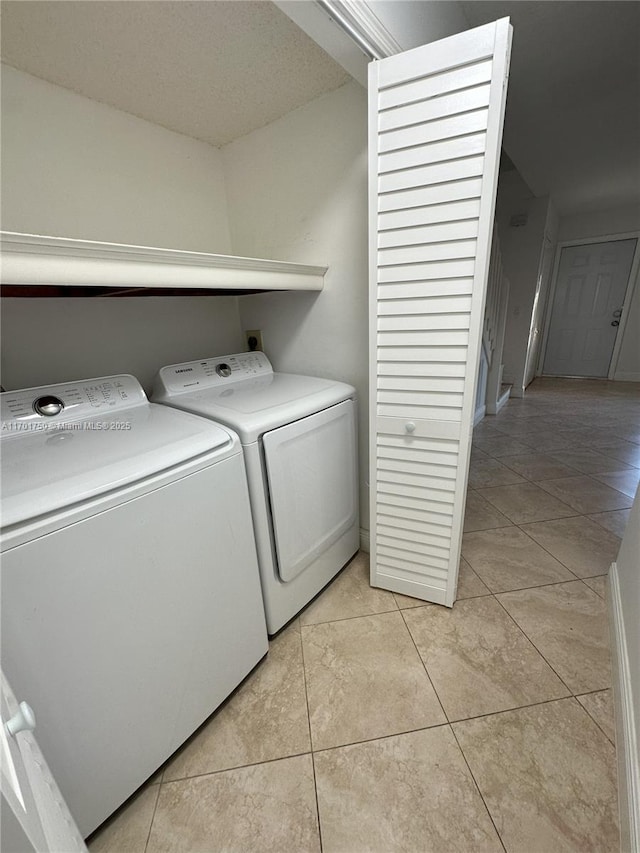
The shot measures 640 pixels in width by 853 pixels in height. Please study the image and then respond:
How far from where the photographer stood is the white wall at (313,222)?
4.58ft

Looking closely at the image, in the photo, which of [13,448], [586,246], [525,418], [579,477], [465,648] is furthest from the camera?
[586,246]

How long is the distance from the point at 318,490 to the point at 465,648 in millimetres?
818

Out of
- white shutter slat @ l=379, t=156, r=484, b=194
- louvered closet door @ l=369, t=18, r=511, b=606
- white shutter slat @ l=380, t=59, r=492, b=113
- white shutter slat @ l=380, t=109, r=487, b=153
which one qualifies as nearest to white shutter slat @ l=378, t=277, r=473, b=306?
louvered closet door @ l=369, t=18, r=511, b=606

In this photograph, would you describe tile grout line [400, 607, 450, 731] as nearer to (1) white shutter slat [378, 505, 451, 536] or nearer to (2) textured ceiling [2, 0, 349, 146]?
(1) white shutter slat [378, 505, 451, 536]

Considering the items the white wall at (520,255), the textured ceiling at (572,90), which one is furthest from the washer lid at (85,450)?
the white wall at (520,255)

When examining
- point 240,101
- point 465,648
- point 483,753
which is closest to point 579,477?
point 465,648

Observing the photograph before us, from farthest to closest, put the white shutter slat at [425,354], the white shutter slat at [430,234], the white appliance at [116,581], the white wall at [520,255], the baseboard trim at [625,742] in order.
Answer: the white wall at [520,255]
the white shutter slat at [425,354]
the white shutter slat at [430,234]
the baseboard trim at [625,742]
the white appliance at [116,581]

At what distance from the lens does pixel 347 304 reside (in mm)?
1547

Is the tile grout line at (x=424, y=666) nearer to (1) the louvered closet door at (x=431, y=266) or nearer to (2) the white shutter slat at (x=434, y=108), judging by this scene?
(1) the louvered closet door at (x=431, y=266)

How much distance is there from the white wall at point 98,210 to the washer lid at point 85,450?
279 millimetres

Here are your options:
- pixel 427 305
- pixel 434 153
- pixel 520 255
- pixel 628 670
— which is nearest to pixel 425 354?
pixel 427 305

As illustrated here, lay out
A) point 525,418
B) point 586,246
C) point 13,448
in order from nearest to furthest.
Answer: point 13,448, point 525,418, point 586,246

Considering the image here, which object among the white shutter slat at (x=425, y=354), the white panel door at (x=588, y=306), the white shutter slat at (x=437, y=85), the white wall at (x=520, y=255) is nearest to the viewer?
the white shutter slat at (x=437, y=85)

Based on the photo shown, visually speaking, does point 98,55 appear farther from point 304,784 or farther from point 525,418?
point 525,418
